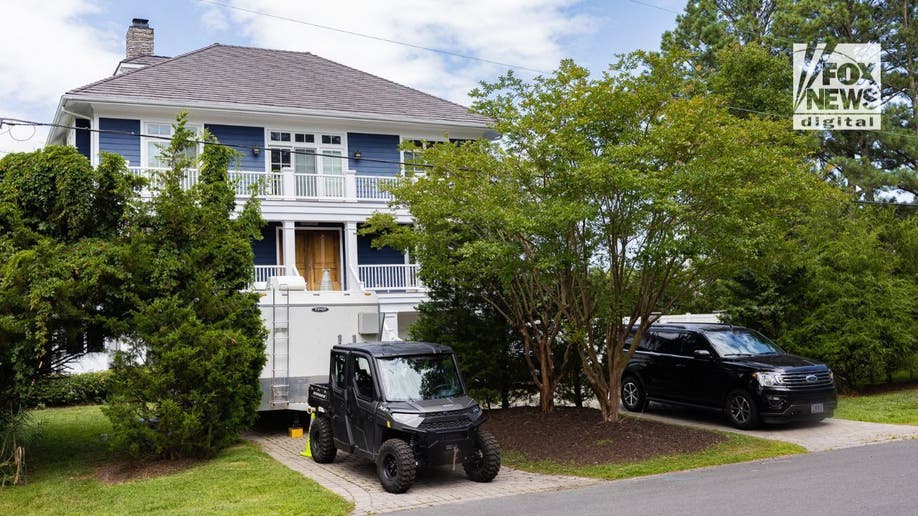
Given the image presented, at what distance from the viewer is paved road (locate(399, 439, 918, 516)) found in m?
7.43

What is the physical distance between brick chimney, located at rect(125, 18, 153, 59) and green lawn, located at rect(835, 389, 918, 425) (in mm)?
24509

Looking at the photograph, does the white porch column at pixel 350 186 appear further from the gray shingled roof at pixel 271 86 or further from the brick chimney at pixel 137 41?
the brick chimney at pixel 137 41

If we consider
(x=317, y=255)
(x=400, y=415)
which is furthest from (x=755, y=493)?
(x=317, y=255)

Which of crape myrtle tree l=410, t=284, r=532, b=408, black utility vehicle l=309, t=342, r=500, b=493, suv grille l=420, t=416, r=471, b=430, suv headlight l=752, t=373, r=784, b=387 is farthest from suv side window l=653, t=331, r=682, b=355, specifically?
suv grille l=420, t=416, r=471, b=430

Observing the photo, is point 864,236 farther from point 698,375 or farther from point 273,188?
point 273,188

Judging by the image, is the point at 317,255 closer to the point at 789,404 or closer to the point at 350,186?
the point at 350,186

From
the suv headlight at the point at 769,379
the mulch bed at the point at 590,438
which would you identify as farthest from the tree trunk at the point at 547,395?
the suv headlight at the point at 769,379

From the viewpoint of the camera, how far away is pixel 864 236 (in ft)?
56.6

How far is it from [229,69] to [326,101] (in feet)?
12.3

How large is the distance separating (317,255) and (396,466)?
1533cm

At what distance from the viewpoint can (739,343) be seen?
13930 millimetres

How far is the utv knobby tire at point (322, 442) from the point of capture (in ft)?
35.5

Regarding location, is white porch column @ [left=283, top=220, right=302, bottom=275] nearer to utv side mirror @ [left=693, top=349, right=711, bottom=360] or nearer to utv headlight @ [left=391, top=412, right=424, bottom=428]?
utv side mirror @ [left=693, top=349, right=711, bottom=360]

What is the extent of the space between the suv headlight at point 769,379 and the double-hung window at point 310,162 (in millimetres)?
13436
